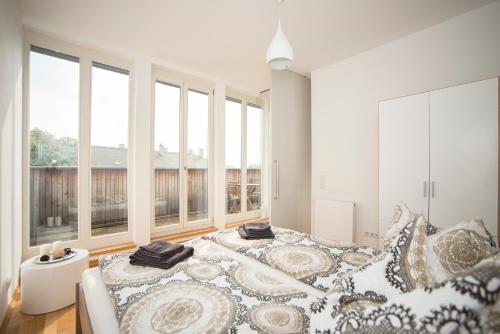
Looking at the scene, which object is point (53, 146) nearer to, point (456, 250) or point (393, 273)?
point (393, 273)

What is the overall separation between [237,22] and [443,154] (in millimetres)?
2387

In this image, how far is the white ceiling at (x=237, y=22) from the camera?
205 cm

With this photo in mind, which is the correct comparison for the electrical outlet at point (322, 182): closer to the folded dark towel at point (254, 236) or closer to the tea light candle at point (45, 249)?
the folded dark towel at point (254, 236)

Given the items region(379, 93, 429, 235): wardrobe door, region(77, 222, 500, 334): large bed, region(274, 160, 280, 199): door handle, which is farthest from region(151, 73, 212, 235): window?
region(379, 93, 429, 235): wardrobe door

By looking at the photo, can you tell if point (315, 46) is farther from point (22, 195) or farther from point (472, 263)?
point (22, 195)

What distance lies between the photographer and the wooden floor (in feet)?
5.47

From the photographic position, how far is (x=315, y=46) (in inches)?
108

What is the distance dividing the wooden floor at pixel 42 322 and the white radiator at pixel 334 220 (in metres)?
2.59

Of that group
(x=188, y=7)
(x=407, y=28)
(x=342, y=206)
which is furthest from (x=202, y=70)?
(x=342, y=206)

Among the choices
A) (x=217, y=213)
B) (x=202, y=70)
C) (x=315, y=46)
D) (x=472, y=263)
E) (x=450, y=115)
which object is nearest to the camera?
(x=472, y=263)

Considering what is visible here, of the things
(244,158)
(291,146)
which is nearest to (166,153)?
(244,158)

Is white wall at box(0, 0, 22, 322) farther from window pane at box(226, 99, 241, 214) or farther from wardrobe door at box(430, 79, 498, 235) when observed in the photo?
wardrobe door at box(430, 79, 498, 235)

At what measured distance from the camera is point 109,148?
2840mm

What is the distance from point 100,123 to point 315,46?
2867 mm
